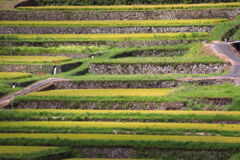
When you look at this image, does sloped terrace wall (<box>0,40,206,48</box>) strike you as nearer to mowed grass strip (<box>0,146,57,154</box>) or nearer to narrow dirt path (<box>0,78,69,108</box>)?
narrow dirt path (<box>0,78,69,108</box>)

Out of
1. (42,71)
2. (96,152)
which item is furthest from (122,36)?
(96,152)

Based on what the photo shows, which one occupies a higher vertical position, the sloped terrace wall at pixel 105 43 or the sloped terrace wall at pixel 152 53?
the sloped terrace wall at pixel 105 43

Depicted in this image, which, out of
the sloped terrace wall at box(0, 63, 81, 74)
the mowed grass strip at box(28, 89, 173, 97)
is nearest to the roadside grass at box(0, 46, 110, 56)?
the sloped terrace wall at box(0, 63, 81, 74)

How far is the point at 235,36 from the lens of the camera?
50031 millimetres

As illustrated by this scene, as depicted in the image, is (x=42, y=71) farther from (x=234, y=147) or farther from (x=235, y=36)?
(x=234, y=147)

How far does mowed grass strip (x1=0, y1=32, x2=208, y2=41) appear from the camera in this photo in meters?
50.4

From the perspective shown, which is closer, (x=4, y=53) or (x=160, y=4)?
(x=4, y=53)

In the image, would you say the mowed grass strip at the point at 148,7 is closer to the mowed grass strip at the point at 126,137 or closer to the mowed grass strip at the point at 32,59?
the mowed grass strip at the point at 32,59

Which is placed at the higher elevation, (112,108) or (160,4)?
(160,4)

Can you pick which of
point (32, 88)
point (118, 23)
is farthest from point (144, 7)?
point (32, 88)

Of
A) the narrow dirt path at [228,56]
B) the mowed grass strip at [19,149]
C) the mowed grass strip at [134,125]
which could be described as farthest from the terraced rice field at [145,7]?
the mowed grass strip at [19,149]

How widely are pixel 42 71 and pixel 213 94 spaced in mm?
14197

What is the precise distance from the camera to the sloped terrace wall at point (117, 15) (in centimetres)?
5397

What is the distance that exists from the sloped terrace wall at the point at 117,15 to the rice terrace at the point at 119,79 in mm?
77
